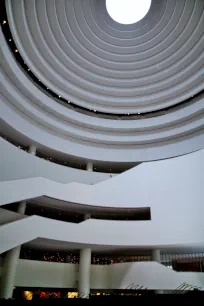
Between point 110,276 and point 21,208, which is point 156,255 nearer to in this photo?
point 110,276

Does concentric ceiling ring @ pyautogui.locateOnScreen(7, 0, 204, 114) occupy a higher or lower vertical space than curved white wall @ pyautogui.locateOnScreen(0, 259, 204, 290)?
higher

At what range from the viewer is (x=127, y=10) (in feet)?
100

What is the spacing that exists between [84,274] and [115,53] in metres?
25.0

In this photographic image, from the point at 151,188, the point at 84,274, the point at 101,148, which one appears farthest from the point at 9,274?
the point at 101,148

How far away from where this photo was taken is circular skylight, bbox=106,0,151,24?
1177 inches

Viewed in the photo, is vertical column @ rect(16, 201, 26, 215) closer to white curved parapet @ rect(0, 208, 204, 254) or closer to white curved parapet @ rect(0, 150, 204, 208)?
white curved parapet @ rect(0, 150, 204, 208)

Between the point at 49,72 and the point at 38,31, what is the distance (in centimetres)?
432

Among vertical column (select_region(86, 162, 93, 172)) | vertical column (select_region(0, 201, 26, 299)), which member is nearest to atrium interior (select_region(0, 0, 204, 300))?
vertical column (select_region(0, 201, 26, 299))

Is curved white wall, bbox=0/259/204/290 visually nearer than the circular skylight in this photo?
Yes

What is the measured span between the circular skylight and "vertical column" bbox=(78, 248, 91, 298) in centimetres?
2608

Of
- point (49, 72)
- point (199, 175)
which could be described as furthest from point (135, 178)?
point (49, 72)

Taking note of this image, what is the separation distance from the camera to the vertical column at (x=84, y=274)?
18953 millimetres

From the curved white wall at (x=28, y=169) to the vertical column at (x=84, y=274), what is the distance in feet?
25.3

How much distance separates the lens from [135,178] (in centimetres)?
2270
